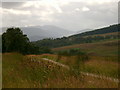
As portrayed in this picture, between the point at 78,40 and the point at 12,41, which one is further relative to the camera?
the point at 78,40

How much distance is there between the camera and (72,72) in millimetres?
5852

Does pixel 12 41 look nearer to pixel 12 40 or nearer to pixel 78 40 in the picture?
pixel 12 40

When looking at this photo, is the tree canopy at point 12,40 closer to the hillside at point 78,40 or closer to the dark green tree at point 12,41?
the dark green tree at point 12,41

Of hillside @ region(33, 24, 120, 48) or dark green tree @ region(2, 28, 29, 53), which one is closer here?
dark green tree @ region(2, 28, 29, 53)

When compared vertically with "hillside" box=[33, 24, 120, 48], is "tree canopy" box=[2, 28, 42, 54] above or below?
below

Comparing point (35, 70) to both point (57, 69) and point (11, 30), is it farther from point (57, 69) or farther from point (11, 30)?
point (11, 30)

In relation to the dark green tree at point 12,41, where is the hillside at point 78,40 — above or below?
above

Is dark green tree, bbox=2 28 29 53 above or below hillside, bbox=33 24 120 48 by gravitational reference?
below

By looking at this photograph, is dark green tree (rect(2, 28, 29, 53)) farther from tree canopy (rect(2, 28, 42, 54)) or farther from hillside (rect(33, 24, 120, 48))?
hillside (rect(33, 24, 120, 48))

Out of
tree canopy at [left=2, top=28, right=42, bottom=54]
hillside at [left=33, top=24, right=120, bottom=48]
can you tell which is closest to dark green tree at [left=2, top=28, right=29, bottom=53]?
tree canopy at [left=2, top=28, right=42, bottom=54]

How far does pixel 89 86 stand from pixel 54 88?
2.45 feet

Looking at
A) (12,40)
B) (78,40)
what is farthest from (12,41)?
(78,40)

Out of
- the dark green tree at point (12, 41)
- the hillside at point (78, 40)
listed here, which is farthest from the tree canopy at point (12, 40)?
the hillside at point (78, 40)

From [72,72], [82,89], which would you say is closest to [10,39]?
[72,72]
